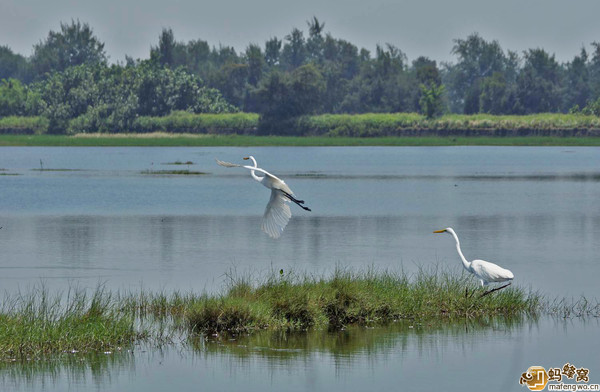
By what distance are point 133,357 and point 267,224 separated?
4336mm

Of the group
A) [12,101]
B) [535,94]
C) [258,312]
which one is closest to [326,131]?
[535,94]

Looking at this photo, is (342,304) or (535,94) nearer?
(342,304)

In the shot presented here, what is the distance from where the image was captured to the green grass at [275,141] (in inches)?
4390

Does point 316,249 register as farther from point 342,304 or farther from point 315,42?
point 315,42

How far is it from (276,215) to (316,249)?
9.26 meters

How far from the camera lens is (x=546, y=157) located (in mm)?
89250

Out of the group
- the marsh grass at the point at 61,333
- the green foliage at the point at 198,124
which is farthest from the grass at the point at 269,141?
the marsh grass at the point at 61,333

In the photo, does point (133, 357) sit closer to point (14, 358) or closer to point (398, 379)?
point (14, 358)

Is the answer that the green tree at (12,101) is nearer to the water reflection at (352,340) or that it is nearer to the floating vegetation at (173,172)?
the floating vegetation at (173,172)

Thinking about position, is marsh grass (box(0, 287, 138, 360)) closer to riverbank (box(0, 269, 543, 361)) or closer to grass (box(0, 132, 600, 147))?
riverbank (box(0, 269, 543, 361))

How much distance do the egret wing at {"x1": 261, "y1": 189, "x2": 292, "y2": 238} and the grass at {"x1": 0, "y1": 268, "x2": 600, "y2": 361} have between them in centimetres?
124

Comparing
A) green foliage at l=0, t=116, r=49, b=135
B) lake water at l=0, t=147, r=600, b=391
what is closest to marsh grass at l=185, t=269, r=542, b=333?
lake water at l=0, t=147, r=600, b=391

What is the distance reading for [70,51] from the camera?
534 ft

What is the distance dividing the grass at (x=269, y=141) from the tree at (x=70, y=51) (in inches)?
1639
